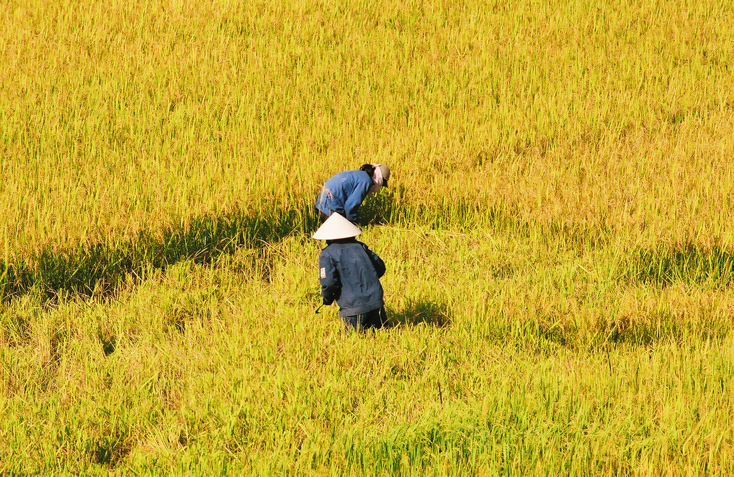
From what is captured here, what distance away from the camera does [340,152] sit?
493 centimetres

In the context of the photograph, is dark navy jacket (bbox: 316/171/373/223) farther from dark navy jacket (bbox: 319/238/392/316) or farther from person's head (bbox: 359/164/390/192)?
dark navy jacket (bbox: 319/238/392/316)

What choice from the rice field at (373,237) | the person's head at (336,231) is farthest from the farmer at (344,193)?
the person's head at (336,231)

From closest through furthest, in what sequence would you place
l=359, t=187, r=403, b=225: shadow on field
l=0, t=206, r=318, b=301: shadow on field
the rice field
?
the rice field, l=0, t=206, r=318, b=301: shadow on field, l=359, t=187, r=403, b=225: shadow on field

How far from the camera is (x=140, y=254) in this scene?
4012 mm

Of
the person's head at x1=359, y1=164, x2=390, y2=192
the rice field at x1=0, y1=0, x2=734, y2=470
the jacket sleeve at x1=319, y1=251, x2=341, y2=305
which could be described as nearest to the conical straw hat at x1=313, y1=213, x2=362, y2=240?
the jacket sleeve at x1=319, y1=251, x2=341, y2=305

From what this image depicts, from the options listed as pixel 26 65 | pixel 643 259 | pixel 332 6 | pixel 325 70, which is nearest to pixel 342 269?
pixel 643 259

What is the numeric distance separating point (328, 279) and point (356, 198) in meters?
1.17

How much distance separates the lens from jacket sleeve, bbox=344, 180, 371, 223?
4.31 meters

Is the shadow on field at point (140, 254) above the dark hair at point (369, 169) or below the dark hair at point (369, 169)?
below

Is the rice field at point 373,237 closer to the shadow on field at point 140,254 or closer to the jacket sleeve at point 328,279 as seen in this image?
the shadow on field at point 140,254

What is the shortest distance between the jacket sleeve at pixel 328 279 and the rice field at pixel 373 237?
0.62 ft

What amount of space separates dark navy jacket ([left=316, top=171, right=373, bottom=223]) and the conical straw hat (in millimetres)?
1002

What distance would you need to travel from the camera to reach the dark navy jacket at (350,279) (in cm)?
325

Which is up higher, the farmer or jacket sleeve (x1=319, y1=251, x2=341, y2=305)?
the farmer
